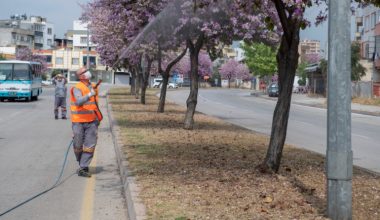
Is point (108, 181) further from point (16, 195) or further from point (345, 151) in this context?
point (345, 151)

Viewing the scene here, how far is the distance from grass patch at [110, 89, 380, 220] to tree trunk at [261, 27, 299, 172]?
0.31 metres

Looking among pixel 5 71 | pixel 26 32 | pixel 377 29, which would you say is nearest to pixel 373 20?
pixel 377 29

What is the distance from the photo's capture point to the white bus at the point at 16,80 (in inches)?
1560

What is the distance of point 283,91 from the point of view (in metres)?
9.26

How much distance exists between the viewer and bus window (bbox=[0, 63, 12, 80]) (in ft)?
131

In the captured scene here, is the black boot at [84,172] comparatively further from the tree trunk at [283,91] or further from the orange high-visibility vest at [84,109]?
the tree trunk at [283,91]

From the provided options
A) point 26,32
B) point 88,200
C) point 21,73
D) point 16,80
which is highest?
point 26,32

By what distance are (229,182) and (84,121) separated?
300 cm

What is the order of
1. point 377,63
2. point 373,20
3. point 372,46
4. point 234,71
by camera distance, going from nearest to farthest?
point 377,63 → point 372,46 → point 373,20 → point 234,71

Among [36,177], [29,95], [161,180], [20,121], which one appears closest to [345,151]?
[161,180]

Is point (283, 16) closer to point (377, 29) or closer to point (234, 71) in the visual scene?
point (377, 29)

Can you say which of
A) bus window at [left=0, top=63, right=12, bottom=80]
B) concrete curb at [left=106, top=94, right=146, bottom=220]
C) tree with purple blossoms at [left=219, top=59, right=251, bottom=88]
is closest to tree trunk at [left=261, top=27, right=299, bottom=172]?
concrete curb at [left=106, top=94, right=146, bottom=220]

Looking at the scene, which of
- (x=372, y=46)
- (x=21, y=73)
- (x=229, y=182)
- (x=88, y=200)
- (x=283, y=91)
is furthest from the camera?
(x=372, y=46)

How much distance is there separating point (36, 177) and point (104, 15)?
22.1 metres
